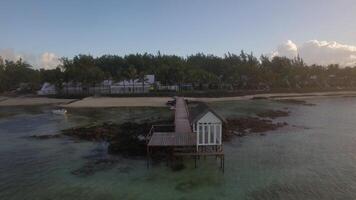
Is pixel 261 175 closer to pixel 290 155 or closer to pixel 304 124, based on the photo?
pixel 290 155


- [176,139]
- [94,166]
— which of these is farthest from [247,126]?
[94,166]

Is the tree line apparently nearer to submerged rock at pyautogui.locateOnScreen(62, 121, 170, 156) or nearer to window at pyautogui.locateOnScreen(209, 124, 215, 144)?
submerged rock at pyautogui.locateOnScreen(62, 121, 170, 156)

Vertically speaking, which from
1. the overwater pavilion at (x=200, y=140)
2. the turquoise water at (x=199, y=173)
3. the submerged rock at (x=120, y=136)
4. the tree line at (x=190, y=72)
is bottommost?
the turquoise water at (x=199, y=173)

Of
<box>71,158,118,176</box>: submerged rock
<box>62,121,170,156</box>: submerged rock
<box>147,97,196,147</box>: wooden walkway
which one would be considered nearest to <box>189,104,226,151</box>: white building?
<box>147,97,196,147</box>: wooden walkway

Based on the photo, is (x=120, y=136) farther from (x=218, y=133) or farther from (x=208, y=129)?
(x=218, y=133)

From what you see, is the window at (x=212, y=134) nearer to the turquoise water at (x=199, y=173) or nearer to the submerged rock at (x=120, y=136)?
the turquoise water at (x=199, y=173)

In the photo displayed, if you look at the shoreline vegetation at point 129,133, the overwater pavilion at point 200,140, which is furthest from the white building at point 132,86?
the overwater pavilion at point 200,140

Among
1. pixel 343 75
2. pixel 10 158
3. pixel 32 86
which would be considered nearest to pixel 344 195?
pixel 10 158
